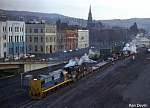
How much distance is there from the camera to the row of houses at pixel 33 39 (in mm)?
99625

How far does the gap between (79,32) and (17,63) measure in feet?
236

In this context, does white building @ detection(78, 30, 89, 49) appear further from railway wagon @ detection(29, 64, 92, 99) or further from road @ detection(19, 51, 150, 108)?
road @ detection(19, 51, 150, 108)

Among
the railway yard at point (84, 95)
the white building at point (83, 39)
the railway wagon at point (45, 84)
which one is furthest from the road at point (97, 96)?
the white building at point (83, 39)

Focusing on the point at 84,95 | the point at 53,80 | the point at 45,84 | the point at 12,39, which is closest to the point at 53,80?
the point at 53,80

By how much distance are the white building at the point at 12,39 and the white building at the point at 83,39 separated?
42.3 m

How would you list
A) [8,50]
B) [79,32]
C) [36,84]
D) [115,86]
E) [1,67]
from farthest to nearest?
[79,32]
[8,50]
[1,67]
[115,86]
[36,84]

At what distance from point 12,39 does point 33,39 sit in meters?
15.9

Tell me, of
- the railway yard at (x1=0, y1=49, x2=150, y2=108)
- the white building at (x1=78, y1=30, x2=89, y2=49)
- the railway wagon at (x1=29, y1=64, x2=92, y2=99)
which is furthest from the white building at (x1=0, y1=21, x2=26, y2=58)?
the white building at (x1=78, y1=30, x2=89, y2=49)

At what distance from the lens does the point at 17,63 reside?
268ft

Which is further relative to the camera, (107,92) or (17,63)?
(17,63)

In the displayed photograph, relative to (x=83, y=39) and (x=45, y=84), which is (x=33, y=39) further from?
(x=45, y=84)

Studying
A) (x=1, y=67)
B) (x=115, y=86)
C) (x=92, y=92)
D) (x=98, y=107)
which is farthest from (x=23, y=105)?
(x=1, y=67)

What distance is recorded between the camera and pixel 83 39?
6137 inches

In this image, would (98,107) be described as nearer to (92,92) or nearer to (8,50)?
(92,92)
